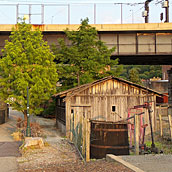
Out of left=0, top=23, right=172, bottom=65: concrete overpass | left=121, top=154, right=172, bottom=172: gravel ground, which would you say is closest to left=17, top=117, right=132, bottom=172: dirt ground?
left=121, top=154, right=172, bottom=172: gravel ground

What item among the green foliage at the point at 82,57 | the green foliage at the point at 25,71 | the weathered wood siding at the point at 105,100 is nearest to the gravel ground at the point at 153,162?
the weathered wood siding at the point at 105,100

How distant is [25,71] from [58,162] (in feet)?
36.7

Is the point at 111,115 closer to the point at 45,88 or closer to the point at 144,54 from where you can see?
the point at 45,88

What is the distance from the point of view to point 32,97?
71.2ft

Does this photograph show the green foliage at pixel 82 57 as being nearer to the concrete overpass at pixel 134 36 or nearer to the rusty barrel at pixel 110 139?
the concrete overpass at pixel 134 36

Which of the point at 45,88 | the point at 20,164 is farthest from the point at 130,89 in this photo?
the point at 20,164

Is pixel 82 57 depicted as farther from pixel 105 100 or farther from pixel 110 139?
pixel 110 139

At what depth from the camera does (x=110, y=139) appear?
41.9ft

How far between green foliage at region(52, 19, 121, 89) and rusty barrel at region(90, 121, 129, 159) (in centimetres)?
1329

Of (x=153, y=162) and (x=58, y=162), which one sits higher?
(x=153, y=162)

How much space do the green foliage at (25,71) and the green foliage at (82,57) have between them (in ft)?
14.1

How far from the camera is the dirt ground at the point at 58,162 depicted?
1023 centimetres

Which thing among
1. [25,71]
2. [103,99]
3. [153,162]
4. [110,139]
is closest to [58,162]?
[110,139]

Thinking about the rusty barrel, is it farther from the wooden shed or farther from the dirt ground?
the wooden shed
